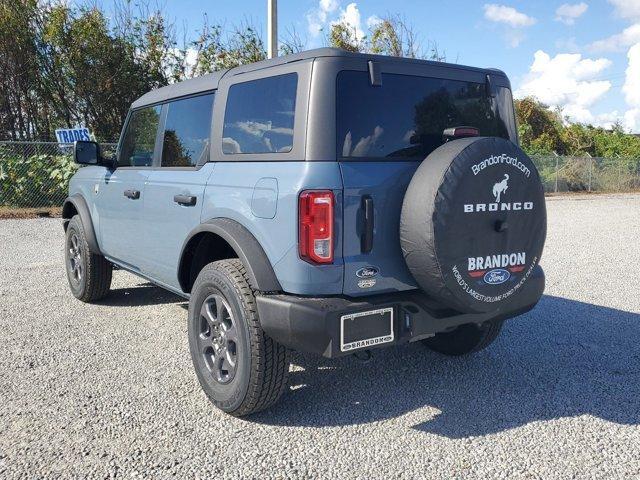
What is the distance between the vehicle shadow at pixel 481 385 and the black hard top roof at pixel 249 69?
6.50 feet

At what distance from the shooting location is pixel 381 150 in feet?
9.96

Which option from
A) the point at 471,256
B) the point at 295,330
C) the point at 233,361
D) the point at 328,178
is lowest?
the point at 233,361

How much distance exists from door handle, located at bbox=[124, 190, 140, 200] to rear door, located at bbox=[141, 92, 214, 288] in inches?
6.5

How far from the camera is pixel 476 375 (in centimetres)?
389

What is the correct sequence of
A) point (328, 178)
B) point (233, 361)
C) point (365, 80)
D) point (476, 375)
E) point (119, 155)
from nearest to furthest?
point (328, 178) → point (365, 80) → point (233, 361) → point (476, 375) → point (119, 155)

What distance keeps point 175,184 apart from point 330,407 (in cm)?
180

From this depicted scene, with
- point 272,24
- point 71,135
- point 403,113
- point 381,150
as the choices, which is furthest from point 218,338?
point 71,135

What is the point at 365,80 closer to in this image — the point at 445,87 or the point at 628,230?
the point at 445,87

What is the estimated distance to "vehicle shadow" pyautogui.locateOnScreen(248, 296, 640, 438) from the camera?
325 cm

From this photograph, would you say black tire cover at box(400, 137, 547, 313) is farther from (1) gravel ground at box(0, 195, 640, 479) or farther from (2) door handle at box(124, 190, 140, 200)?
→ (2) door handle at box(124, 190, 140, 200)

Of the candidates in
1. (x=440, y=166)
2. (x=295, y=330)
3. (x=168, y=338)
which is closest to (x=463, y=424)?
(x=295, y=330)

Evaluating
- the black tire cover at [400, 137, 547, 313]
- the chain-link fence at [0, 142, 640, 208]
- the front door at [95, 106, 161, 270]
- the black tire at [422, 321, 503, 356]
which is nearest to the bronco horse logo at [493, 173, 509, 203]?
the black tire cover at [400, 137, 547, 313]

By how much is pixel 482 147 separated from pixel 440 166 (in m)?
0.25

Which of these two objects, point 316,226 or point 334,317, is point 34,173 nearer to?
point 316,226
